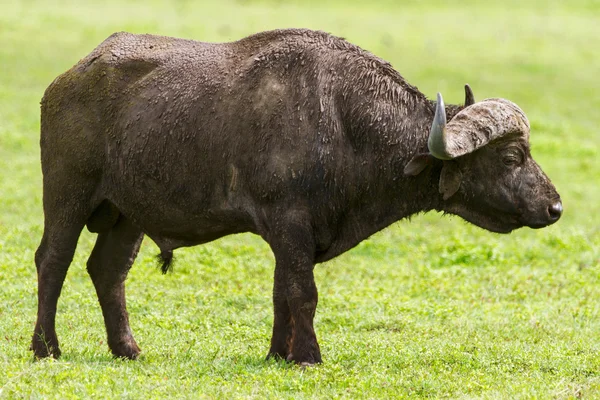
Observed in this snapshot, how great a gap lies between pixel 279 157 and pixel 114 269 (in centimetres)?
209

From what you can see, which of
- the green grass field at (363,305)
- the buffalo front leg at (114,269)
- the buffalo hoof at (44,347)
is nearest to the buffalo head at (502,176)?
the green grass field at (363,305)

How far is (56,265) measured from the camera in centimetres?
904

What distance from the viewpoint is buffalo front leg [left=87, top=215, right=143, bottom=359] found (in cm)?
930

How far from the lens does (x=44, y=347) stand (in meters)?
8.73

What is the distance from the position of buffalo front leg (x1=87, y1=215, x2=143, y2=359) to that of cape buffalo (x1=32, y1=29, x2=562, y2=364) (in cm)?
18

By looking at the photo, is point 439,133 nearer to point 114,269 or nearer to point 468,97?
point 468,97

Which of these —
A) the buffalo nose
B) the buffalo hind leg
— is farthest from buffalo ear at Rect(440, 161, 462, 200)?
the buffalo hind leg

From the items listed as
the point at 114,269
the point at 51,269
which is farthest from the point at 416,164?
the point at 51,269

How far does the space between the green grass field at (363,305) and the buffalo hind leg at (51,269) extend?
0.25 metres

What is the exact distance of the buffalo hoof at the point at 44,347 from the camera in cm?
868

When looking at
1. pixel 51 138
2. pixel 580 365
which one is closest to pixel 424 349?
pixel 580 365

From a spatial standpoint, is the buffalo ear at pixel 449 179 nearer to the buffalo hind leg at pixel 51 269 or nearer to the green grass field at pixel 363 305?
the green grass field at pixel 363 305

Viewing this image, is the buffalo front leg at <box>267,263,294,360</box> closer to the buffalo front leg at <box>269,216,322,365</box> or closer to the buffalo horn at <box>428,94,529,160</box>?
the buffalo front leg at <box>269,216,322,365</box>

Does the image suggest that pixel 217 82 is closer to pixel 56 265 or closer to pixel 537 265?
pixel 56 265
